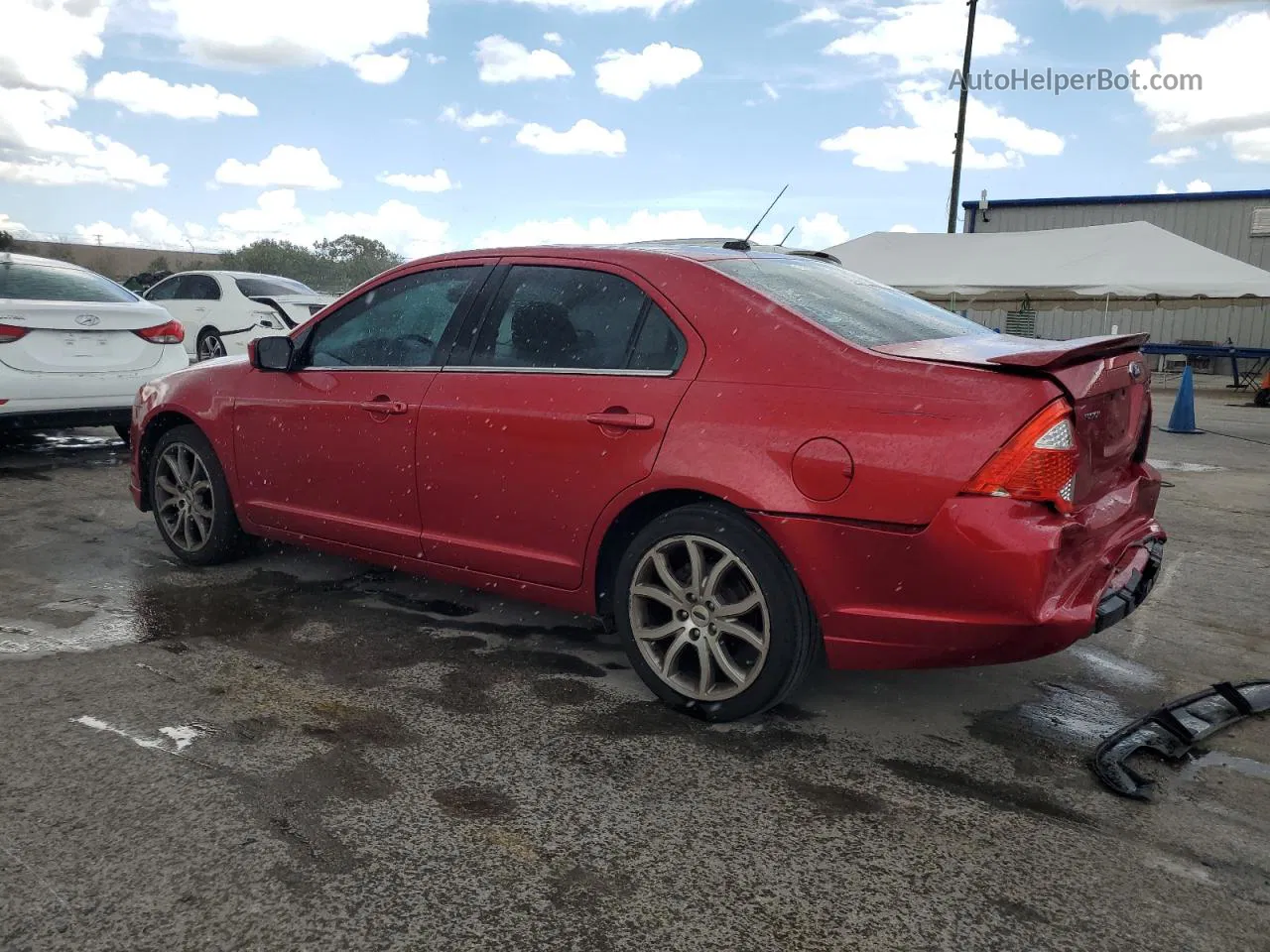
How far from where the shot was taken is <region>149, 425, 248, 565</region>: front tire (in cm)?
505

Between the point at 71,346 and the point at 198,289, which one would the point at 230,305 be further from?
the point at 71,346

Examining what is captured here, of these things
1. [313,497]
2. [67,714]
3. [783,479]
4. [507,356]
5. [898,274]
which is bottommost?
[67,714]

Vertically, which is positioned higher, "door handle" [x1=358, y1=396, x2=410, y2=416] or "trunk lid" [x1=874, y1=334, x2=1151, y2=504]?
"trunk lid" [x1=874, y1=334, x2=1151, y2=504]

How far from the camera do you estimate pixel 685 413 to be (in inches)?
133

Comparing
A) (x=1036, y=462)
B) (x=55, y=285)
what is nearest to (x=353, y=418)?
(x=1036, y=462)

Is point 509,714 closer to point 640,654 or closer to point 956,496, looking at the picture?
point 640,654

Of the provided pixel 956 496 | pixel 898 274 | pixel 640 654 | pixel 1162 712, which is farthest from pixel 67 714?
pixel 898 274

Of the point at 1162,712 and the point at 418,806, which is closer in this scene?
the point at 418,806

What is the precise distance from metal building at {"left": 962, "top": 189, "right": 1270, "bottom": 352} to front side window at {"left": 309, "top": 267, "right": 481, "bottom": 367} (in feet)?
76.4

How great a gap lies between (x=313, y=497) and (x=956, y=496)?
281 centimetres

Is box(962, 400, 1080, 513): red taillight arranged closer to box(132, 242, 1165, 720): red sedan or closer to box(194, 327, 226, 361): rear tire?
box(132, 242, 1165, 720): red sedan

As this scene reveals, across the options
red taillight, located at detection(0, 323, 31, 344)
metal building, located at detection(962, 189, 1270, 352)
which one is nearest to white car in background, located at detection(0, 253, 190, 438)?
red taillight, located at detection(0, 323, 31, 344)

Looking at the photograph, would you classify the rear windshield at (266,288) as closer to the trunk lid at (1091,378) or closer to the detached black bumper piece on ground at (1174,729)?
the trunk lid at (1091,378)

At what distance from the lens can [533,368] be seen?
12.6ft
